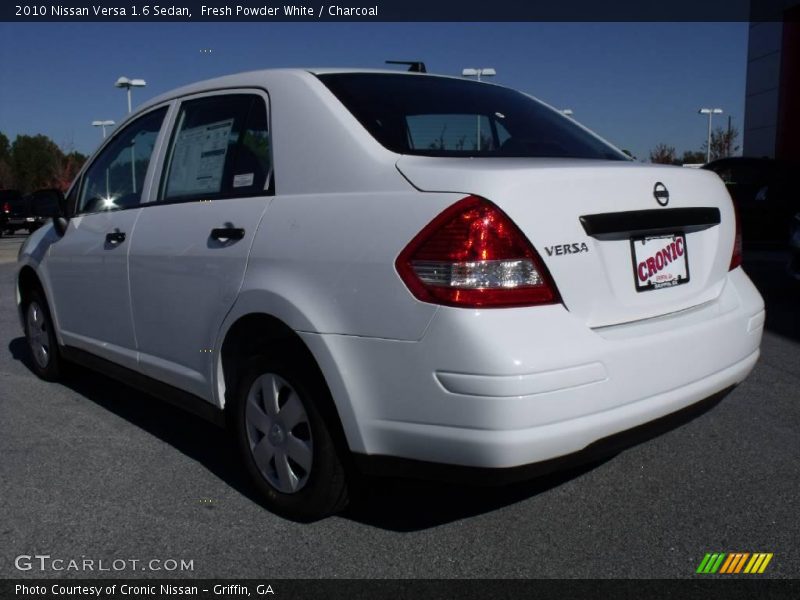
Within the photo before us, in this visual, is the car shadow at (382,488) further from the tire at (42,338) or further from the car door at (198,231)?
the tire at (42,338)

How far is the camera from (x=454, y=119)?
334 cm

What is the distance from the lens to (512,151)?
3.03 metres

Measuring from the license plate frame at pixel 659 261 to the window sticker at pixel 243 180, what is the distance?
1491 mm

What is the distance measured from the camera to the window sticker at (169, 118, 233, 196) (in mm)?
3467

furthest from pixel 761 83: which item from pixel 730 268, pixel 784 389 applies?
pixel 730 268

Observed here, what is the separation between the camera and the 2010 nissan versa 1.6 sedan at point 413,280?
94.3 inches

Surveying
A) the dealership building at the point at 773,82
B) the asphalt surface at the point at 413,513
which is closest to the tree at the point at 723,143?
the dealership building at the point at 773,82

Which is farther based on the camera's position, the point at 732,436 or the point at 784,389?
the point at 784,389

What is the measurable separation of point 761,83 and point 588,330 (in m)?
25.4

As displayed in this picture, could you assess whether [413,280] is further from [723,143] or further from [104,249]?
[723,143]

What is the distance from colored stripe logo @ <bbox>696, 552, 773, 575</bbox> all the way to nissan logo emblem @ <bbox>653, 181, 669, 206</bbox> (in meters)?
1.20

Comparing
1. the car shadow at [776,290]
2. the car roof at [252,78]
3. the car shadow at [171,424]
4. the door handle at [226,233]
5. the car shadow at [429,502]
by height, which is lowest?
the car shadow at [776,290]

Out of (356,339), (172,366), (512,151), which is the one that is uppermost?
(512,151)

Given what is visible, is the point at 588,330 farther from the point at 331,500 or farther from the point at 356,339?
the point at 331,500
